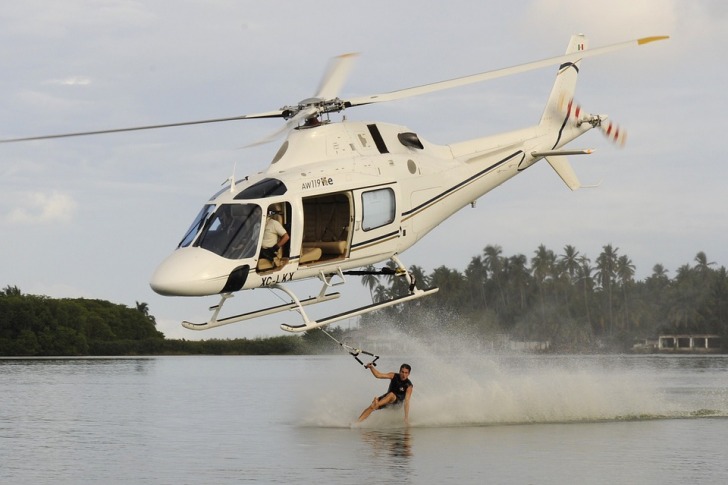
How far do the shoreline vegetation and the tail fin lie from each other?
2080 inches

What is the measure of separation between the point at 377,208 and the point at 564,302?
71.1 meters

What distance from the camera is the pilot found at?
61.2ft

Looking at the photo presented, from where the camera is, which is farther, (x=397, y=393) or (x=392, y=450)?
(x=397, y=393)

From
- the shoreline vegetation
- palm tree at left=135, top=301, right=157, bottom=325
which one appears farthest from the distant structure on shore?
palm tree at left=135, top=301, right=157, bottom=325

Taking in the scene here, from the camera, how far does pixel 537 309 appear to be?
3482 inches

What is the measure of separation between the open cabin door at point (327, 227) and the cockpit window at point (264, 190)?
3.40ft

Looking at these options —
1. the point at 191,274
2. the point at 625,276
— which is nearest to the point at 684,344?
the point at 625,276

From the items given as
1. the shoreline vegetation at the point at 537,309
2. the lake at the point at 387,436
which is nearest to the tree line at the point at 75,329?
the shoreline vegetation at the point at 537,309

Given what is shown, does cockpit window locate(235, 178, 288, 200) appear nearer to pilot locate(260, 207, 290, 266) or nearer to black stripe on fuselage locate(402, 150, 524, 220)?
pilot locate(260, 207, 290, 266)

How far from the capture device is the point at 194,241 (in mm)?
18031

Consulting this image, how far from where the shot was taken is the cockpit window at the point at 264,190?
60.4ft

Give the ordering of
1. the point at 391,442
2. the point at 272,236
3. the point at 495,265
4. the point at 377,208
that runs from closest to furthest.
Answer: the point at 272,236, the point at 377,208, the point at 391,442, the point at 495,265

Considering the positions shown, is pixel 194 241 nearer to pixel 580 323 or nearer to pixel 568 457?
pixel 568 457

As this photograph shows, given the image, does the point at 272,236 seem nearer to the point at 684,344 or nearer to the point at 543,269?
the point at 543,269
